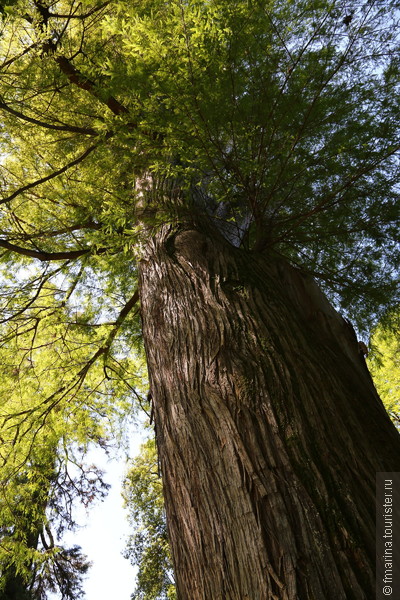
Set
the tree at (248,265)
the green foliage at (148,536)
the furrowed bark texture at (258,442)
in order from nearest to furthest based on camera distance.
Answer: the furrowed bark texture at (258,442) < the tree at (248,265) < the green foliage at (148,536)

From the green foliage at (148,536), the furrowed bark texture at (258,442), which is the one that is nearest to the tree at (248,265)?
the furrowed bark texture at (258,442)

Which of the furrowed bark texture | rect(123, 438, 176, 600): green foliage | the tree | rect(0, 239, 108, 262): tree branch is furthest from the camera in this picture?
rect(123, 438, 176, 600): green foliage

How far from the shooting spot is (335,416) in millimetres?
1801

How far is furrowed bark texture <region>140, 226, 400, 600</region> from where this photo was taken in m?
1.31

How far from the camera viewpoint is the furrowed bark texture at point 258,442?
1.31 metres

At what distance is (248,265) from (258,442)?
143 centimetres

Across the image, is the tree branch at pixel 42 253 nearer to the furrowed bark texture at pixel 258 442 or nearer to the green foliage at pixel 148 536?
the furrowed bark texture at pixel 258 442

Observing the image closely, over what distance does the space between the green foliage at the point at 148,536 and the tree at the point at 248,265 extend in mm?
10996

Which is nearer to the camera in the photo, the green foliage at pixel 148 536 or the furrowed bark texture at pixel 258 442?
the furrowed bark texture at pixel 258 442

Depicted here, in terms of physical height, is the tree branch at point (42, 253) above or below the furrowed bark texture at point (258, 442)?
above

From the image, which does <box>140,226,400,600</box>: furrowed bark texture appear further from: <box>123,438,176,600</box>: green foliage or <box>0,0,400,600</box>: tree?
<box>123,438,176,600</box>: green foliage

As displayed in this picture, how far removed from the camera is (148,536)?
1352 cm

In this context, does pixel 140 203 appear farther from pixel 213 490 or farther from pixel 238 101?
pixel 213 490

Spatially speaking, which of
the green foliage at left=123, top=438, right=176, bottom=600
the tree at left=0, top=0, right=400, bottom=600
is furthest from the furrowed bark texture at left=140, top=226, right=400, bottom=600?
the green foliage at left=123, top=438, right=176, bottom=600
